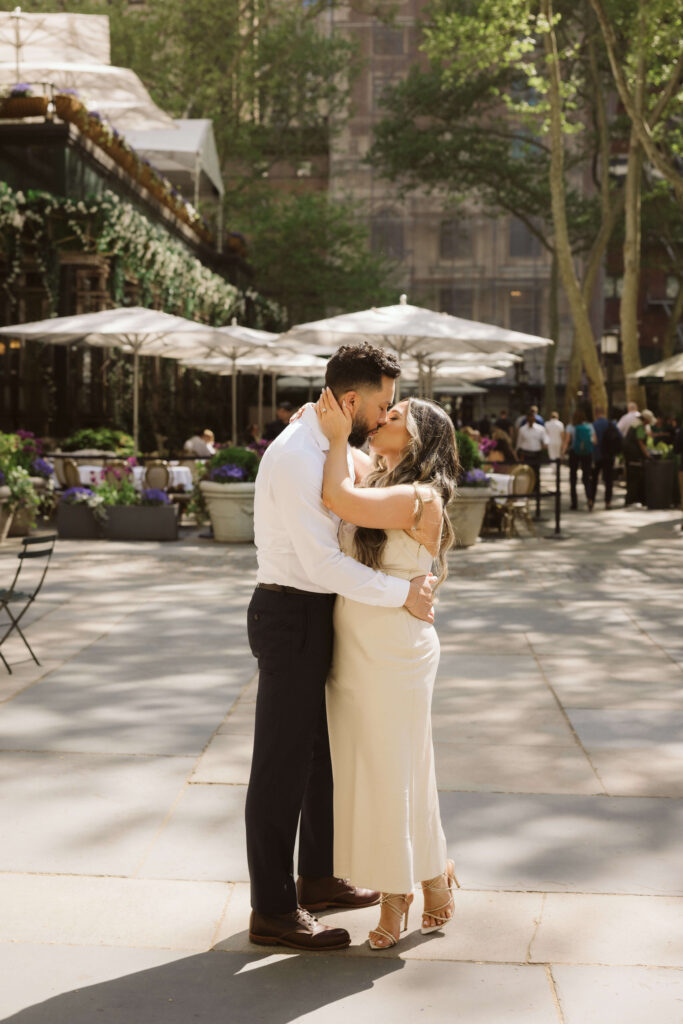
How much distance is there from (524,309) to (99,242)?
47374mm

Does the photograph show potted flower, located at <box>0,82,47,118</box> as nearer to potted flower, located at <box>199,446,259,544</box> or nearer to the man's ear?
potted flower, located at <box>199,446,259,544</box>

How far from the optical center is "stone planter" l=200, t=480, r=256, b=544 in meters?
15.2

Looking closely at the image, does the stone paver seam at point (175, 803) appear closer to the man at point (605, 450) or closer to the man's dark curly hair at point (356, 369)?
the man's dark curly hair at point (356, 369)

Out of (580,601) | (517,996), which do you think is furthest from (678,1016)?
(580,601)

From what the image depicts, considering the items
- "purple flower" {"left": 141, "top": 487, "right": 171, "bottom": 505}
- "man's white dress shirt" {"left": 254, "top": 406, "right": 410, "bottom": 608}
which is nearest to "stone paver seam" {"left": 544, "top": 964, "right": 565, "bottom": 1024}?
"man's white dress shirt" {"left": 254, "top": 406, "right": 410, "bottom": 608}

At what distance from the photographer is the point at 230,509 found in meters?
15.3

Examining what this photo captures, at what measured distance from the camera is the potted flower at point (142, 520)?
15562 mm

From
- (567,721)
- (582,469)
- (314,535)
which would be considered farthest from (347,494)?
(582,469)

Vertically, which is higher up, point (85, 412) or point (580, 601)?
point (85, 412)

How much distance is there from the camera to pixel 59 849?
15.4ft

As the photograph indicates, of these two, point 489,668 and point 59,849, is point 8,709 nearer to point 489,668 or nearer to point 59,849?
point 59,849

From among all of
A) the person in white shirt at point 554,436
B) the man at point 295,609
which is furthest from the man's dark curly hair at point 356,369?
the person in white shirt at point 554,436

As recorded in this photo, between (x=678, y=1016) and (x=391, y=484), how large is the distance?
1.74m

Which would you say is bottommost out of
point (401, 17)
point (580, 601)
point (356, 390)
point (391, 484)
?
point (580, 601)
